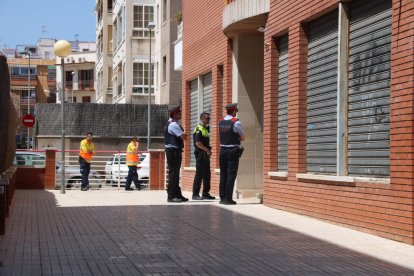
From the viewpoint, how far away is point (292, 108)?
623 inches

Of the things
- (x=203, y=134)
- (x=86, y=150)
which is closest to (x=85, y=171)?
(x=86, y=150)

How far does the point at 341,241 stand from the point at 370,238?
1.90ft

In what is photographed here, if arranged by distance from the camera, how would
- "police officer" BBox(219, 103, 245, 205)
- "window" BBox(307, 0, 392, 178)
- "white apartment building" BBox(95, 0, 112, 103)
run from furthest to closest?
"white apartment building" BBox(95, 0, 112, 103) < "police officer" BBox(219, 103, 245, 205) < "window" BBox(307, 0, 392, 178)

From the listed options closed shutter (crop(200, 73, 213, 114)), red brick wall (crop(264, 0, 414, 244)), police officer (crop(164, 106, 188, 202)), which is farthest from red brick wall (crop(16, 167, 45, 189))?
red brick wall (crop(264, 0, 414, 244))

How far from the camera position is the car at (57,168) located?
27797mm

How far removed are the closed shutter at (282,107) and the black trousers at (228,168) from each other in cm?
89

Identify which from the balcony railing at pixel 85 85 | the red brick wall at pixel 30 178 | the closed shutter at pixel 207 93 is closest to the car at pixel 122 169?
the red brick wall at pixel 30 178

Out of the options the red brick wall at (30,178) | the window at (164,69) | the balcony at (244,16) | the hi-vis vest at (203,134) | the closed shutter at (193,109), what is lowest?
the red brick wall at (30,178)

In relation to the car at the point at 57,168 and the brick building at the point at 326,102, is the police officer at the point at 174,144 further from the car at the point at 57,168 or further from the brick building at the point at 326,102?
the car at the point at 57,168

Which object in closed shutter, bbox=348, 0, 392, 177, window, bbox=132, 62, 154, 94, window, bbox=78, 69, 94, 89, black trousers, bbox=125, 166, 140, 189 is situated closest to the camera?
closed shutter, bbox=348, 0, 392, 177

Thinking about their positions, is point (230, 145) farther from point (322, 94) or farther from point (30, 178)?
point (30, 178)

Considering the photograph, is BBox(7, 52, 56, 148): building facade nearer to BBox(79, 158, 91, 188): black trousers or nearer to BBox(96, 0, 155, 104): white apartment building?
BBox(96, 0, 155, 104): white apartment building

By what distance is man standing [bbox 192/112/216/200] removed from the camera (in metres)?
19.4

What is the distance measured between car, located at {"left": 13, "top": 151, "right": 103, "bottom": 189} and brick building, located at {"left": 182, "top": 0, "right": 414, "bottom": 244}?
760 cm
